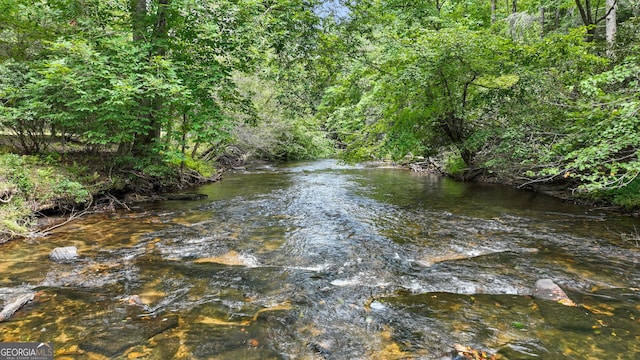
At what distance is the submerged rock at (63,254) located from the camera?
216 inches

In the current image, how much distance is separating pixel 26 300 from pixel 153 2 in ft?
27.7

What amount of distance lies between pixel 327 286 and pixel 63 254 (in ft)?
14.9

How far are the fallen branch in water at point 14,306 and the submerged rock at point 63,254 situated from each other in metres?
1.41

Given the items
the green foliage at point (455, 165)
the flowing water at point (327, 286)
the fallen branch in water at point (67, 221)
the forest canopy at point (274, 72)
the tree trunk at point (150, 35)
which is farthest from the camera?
the green foliage at point (455, 165)

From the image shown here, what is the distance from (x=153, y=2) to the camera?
9.30 m

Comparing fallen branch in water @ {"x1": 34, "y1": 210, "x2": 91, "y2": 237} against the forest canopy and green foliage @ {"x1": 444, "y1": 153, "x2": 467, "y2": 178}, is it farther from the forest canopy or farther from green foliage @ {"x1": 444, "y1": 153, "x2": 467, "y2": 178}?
green foliage @ {"x1": 444, "y1": 153, "x2": 467, "y2": 178}

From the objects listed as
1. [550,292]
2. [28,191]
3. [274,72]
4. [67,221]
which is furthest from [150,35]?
[550,292]

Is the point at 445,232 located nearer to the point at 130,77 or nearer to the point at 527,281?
the point at 527,281

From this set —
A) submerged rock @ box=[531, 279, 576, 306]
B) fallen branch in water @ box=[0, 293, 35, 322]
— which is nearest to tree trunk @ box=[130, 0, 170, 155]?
fallen branch in water @ box=[0, 293, 35, 322]

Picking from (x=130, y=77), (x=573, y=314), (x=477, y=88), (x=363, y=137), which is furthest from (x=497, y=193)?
(x=130, y=77)

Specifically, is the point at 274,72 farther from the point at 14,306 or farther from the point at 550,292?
the point at 550,292

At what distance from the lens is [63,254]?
18.2ft

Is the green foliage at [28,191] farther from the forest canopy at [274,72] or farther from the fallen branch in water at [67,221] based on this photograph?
the forest canopy at [274,72]

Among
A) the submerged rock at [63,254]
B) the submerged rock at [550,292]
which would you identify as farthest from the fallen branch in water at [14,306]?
the submerged rock at [550,292]
